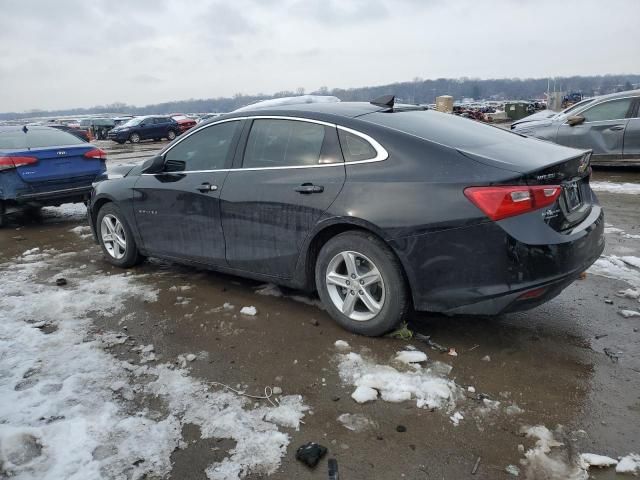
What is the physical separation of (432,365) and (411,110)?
2.10 meters

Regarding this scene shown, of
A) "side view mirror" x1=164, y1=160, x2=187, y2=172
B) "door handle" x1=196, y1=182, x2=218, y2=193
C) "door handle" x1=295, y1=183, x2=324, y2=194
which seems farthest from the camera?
"side view mirror" x1=164, y1=160, x2=187, y2=172

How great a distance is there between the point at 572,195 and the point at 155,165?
3.59 m

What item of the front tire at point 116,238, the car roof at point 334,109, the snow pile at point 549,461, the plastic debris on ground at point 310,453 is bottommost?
the snow pile at point 549,461

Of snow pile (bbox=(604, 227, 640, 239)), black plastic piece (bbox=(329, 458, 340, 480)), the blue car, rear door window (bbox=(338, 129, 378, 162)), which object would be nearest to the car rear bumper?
rear door window (bbox=(338, 129, 378, 162))

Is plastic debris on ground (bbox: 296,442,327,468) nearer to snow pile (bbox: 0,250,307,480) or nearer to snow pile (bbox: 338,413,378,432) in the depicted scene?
snow pile (bbox: 0,250,307,480)

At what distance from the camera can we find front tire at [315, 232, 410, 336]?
131 inches

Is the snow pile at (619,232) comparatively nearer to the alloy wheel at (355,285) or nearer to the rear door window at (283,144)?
the alloy wheel at (355,285)

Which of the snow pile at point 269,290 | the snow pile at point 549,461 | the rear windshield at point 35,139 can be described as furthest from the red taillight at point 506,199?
the rear windshield at point 35,139

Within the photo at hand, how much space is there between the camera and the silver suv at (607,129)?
960 centimetres

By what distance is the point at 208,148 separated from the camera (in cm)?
447

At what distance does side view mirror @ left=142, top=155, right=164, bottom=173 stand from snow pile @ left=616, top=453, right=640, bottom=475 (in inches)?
164

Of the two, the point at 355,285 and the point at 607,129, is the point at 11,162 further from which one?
the point at 607,129

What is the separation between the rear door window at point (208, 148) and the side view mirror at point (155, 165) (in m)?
0.07

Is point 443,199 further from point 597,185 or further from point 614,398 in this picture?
point 597,185
